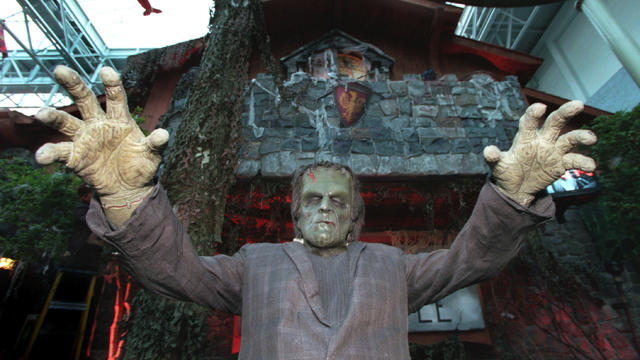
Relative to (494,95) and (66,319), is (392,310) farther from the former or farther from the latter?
(66,319)

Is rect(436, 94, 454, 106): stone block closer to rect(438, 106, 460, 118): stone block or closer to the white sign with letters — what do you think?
rect(438, 106, 460, 118): stone block

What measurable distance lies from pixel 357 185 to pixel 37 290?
23.9 feet

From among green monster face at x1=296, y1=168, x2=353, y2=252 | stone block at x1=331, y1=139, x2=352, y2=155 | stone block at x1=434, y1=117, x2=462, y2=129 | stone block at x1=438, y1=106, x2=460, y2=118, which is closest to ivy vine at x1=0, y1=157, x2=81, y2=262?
stone block at x1=331, y1=139, x2=352, y2=155

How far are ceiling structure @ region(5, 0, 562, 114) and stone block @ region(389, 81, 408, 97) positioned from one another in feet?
29.2

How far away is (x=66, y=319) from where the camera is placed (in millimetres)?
6703

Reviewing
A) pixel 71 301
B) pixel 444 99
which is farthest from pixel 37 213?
pixel 444 99

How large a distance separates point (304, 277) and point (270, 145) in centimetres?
388

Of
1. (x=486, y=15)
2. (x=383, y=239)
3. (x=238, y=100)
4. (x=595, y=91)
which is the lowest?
(x=383, y=239)

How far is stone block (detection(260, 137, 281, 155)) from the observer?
18.1ft

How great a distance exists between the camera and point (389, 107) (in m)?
6.13

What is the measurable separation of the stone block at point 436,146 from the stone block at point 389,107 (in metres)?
0.74

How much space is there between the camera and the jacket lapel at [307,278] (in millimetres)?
1785

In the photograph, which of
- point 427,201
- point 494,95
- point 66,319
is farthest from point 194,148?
point 66,319

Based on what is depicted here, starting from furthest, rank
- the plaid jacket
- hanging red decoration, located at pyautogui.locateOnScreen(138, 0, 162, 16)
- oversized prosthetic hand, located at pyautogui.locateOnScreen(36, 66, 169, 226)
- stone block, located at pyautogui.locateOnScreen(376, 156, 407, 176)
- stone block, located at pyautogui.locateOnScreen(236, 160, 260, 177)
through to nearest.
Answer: hanging red decoration, located at pyautogui.locateOnScreen(138, 0, 162, 16), stone block, located at pyautogui.locateOnScreen(376, 156, 407, 176), stone block, located at pyautogui.locateOnScreen(236, 160, 260, 177), the plaid jacket, oversized prosthetic hand, located at pyautogui.locateOnScreen(36, 66, 169, 226)
